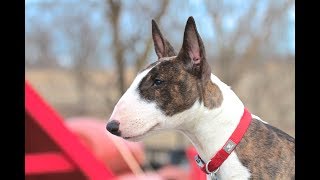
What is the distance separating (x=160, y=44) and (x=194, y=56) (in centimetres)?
10

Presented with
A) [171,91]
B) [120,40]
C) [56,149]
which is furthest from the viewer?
[120,40]

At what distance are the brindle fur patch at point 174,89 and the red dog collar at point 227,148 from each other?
76mm

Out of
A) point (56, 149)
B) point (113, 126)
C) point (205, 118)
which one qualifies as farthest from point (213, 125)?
point (56, 149)

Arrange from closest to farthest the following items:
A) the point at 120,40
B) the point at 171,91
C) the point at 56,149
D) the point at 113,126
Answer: the point at 113,126 → the point at 171,91 → the point at 56,149 → the point at 120,40

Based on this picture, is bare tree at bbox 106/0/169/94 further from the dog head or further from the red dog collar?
the red dog collar

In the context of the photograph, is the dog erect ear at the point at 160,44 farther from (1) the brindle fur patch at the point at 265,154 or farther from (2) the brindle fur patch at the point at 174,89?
(1) the brindle fur patch at the point at 265,154

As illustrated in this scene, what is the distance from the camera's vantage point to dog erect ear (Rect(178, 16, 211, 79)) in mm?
1125

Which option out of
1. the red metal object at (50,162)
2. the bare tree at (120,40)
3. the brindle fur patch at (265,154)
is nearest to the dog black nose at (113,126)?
the brindle fur patch at (265,154)

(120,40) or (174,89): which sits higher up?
(174,89)

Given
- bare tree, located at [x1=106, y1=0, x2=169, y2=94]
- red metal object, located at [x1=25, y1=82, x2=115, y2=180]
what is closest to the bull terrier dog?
bare tree, located at [x1=106, y1=0, x2=169, y2=94]

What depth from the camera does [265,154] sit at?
3.83 feet

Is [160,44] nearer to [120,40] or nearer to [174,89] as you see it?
[174,89]

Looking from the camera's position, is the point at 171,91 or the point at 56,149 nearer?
the point at 171,91
